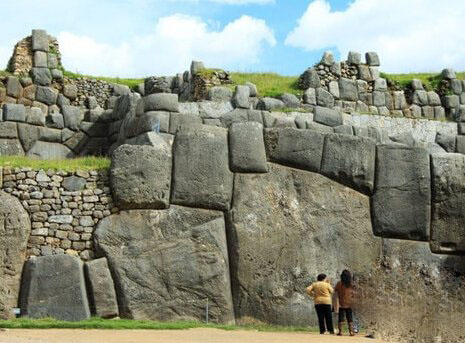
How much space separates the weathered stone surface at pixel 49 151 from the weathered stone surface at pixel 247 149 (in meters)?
6.99

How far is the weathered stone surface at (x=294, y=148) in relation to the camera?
19.8 m

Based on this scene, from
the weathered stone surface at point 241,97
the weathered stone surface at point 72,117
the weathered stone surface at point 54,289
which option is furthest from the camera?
the weathered stone surface at point 72,117

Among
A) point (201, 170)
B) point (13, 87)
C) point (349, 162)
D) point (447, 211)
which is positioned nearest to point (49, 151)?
point (13, 87)

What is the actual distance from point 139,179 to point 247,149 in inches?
101

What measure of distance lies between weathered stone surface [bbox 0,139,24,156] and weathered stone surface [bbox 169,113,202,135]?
17.6 ft

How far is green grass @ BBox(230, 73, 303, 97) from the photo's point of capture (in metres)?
26.5

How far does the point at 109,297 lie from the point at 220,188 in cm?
333

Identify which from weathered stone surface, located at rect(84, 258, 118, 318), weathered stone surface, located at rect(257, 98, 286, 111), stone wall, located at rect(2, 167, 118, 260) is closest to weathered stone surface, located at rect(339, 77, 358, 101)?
weathered stone surface, located at rect(257, 98, 286, 111)

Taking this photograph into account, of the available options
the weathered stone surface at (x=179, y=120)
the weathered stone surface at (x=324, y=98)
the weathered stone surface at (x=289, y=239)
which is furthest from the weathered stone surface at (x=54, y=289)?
the weathered stone surface at (x=324, y=98)

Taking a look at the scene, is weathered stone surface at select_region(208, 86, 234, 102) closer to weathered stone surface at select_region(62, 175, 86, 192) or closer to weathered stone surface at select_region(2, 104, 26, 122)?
weathered stone surface at select_region(2, 104, 26, 122)

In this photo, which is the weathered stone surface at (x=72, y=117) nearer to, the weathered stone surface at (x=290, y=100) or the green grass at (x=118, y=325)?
the weathered stone surface at (x=290, y=100)

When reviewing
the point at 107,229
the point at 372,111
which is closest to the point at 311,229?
the point at 107,229

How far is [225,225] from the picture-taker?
19.0 metres

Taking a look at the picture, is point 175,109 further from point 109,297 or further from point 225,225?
point 109,297
